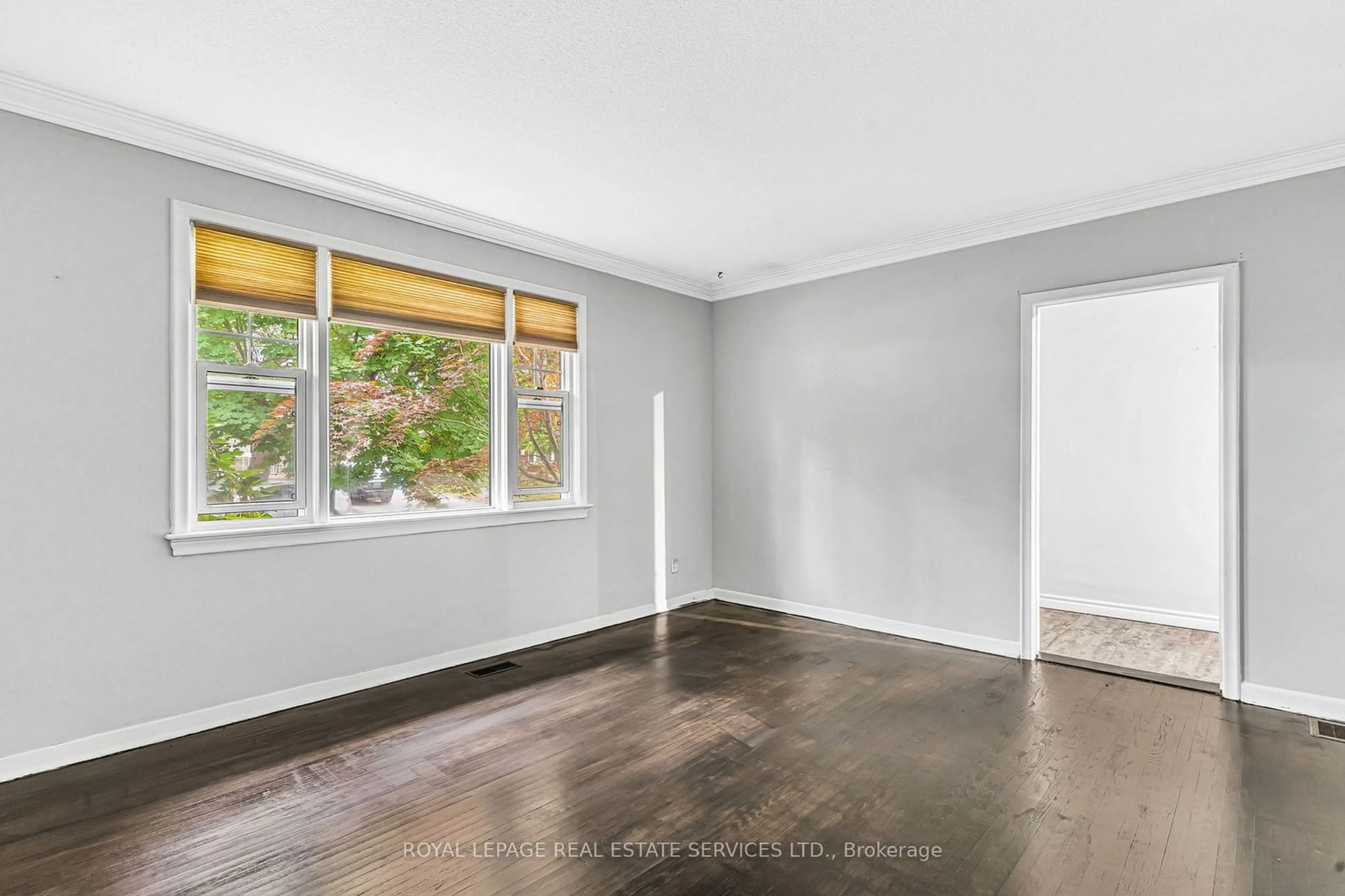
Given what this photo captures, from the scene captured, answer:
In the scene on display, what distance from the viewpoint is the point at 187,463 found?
10.4 feet


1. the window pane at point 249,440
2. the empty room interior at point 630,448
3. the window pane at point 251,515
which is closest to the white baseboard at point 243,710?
the empty room interior at point 630,448

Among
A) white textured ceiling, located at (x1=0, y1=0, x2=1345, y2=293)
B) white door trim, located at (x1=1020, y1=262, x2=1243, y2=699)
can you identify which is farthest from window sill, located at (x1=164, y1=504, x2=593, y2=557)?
white door trim, located at (x1=1020, y1=262, x2=1243, y2=699)

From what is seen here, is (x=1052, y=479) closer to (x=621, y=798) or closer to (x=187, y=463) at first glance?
(x=621, y=798)

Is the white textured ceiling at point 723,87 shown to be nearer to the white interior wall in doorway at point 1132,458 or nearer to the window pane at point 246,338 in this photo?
the window pane at point 246,338

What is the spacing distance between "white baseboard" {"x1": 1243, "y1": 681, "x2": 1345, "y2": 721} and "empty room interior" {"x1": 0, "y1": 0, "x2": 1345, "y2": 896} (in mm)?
16

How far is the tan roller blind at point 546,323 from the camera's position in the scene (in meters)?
4.64

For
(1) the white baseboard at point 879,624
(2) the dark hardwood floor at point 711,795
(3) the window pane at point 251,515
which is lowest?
(2) the dark hardwood floor at point 711,795

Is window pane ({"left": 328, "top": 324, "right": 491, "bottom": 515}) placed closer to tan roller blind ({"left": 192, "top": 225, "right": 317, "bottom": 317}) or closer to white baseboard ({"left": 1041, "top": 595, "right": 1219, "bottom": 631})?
tan roller blind ({"left": 192, "top": 225, "right": 317, "bottom": 317})

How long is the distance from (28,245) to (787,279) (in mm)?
4663

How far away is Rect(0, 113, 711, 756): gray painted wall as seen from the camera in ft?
9.09

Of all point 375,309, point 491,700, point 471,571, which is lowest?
point 491,700

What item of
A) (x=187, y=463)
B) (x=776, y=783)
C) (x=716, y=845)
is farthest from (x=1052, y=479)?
(x=187, y=463)

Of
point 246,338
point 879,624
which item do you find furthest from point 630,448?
point 246,338

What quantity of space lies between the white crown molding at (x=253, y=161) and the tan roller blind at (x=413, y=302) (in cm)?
35
